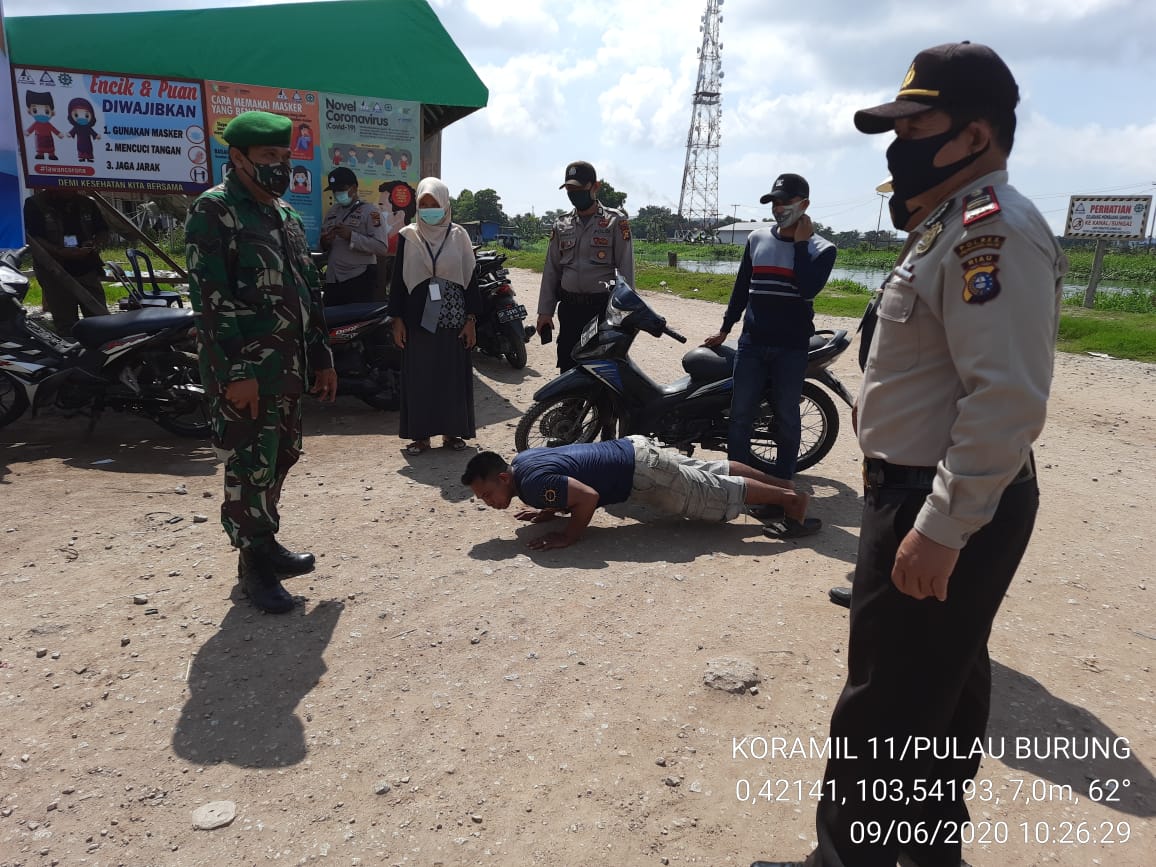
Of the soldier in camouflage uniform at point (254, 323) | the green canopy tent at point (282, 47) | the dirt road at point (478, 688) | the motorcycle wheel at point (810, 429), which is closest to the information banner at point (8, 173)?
the green canopy tent at point (282, 47)

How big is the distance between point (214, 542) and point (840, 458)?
4321 mm

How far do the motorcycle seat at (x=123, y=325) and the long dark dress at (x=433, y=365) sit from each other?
152cm

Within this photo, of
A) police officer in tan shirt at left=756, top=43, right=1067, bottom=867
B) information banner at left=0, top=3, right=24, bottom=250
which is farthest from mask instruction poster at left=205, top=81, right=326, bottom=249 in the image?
police officer in tan shirt at left=756, top=43, right=1067, bottom=867

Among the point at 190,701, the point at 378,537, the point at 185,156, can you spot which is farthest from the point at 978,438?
the point at 185,156

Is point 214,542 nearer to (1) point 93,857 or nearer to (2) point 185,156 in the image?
(1) point 93,857

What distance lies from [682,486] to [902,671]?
2372 mm

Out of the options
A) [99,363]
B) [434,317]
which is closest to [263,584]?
[434,317]

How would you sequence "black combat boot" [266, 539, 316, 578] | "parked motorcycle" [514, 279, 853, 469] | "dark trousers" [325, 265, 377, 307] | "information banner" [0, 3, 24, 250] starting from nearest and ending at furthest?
"black combat boot" [266, 539, 316, 578]
"parked motorcycle" [514, 279, 853, 469]
"information banner" [0, 3, 24, 250]
"dark trousers" [325, 265, 377, 307]

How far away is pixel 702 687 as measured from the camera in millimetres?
2756

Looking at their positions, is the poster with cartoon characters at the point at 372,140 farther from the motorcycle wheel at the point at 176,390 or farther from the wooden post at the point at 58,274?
the motorcycle wheel at the point at 176,390

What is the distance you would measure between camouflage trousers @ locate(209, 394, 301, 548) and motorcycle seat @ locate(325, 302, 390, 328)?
10.8 feet

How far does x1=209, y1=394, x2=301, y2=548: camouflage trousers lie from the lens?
3115 mm

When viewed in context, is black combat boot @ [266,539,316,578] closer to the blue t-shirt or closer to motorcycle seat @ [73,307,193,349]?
the blue t-shirt

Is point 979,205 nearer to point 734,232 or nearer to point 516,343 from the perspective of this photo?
point 516,343
